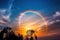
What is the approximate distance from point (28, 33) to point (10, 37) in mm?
335

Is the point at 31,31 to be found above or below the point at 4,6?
below

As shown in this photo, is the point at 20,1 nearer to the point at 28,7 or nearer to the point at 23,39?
the point at 28,7

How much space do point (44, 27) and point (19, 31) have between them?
18.5 inches

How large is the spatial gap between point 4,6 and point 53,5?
0.93 meters

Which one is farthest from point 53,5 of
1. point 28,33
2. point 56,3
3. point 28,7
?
point 28,33

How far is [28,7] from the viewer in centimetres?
298

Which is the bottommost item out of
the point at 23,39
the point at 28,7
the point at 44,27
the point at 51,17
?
the point at 23,39

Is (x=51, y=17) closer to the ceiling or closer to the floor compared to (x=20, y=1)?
closer to the floor

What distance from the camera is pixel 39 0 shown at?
9.94 feet

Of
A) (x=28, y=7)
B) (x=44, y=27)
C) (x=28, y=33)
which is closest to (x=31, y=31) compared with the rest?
(x=28, y=33)

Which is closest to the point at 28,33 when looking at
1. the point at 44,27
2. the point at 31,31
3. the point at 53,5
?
the point at 31,31

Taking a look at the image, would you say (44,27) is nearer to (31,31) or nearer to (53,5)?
(31,31)

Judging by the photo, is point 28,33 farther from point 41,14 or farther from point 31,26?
point 41,14

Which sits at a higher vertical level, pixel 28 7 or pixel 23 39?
pixel 28 7
